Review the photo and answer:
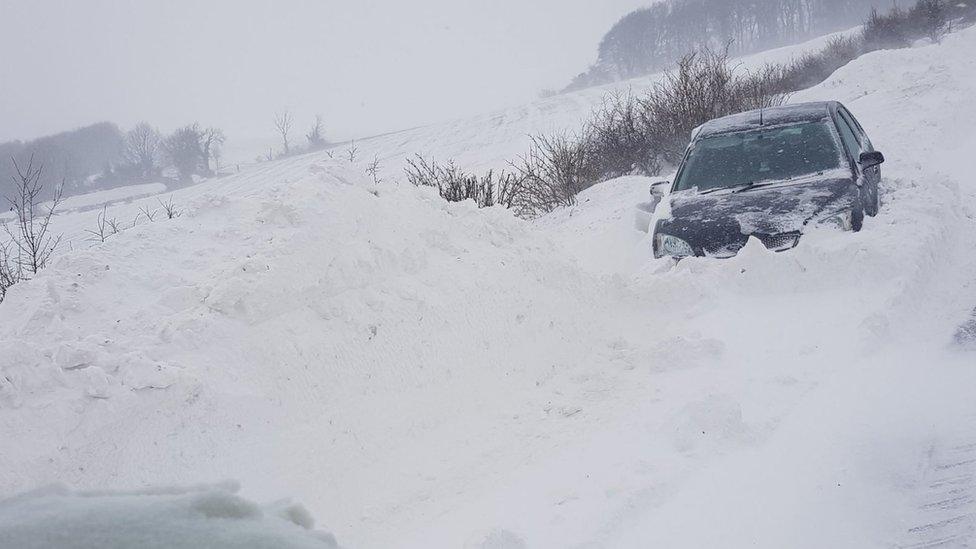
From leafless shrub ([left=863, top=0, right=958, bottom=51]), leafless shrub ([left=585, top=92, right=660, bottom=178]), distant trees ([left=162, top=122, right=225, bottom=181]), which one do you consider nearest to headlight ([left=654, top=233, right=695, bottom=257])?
leafless shrub ([left=585, top=92, right=660, bottom=178])

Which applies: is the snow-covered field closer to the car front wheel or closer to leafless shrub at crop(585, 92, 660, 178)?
the car front wheel

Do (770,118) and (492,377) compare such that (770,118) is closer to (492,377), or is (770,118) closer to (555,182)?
(492,377)

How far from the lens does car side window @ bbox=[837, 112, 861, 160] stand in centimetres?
649

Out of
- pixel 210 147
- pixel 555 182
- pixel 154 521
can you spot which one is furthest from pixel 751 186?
pixel 210 147

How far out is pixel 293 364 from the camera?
411cm

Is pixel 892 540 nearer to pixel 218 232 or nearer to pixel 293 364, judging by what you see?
pixel 293 364

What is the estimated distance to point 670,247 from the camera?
6.23 m

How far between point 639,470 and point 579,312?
2.61 m

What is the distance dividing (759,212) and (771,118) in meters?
1.50

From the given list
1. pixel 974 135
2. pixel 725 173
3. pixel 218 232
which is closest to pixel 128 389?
pixel 218 232

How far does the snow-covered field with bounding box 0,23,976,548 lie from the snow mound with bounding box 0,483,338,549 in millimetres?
57

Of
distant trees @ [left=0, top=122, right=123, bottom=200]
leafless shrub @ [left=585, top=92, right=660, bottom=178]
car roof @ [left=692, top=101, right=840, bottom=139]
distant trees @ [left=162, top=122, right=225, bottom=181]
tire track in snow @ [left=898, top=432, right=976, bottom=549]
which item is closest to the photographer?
tire track in snow @ [left=898, top=432, right=976, bottom=549]

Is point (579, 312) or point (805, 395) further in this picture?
point (579, 312)

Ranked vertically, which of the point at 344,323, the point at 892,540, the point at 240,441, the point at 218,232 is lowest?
the point at 892,540
